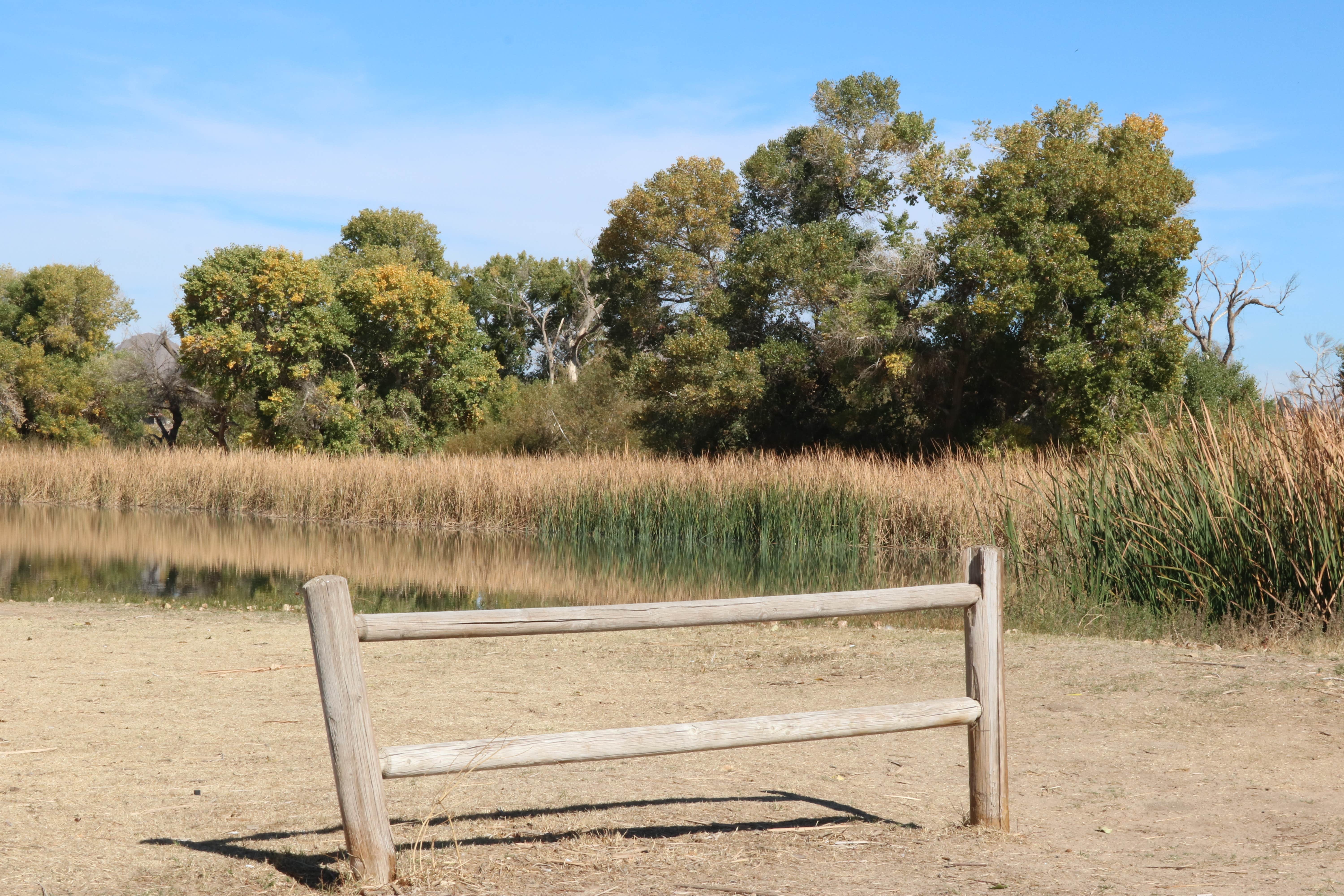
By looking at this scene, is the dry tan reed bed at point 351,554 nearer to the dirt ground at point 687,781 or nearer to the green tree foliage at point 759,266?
the dirt ground at point 687,781

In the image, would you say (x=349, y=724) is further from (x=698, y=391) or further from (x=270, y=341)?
(x=270, y=341)

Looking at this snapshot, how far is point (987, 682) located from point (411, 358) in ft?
106

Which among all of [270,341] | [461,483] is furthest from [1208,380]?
[270,341]

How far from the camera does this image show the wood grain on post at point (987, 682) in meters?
4.21

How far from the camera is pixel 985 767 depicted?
169 inches

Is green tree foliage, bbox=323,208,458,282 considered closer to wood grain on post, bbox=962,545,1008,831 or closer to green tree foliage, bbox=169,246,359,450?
green tree foliage, bbox=169,246,359,450

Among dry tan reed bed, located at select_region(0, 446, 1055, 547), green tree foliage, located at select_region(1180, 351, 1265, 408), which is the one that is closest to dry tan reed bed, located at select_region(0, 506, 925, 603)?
dry tan reed bed, located at select_region(0, 446, 1055, 547)

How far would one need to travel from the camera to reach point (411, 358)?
34.9m

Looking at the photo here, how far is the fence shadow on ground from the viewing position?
156 inches

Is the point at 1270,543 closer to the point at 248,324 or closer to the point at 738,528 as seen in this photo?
the point at 738,528

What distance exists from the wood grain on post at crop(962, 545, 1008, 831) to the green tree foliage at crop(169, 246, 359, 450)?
30505 mm

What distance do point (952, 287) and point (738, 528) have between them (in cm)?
885

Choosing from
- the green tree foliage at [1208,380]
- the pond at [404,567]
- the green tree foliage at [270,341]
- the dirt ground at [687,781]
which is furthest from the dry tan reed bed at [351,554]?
the green tree foliage at [1208,380]

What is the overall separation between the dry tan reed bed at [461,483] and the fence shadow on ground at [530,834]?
29.6 ft
